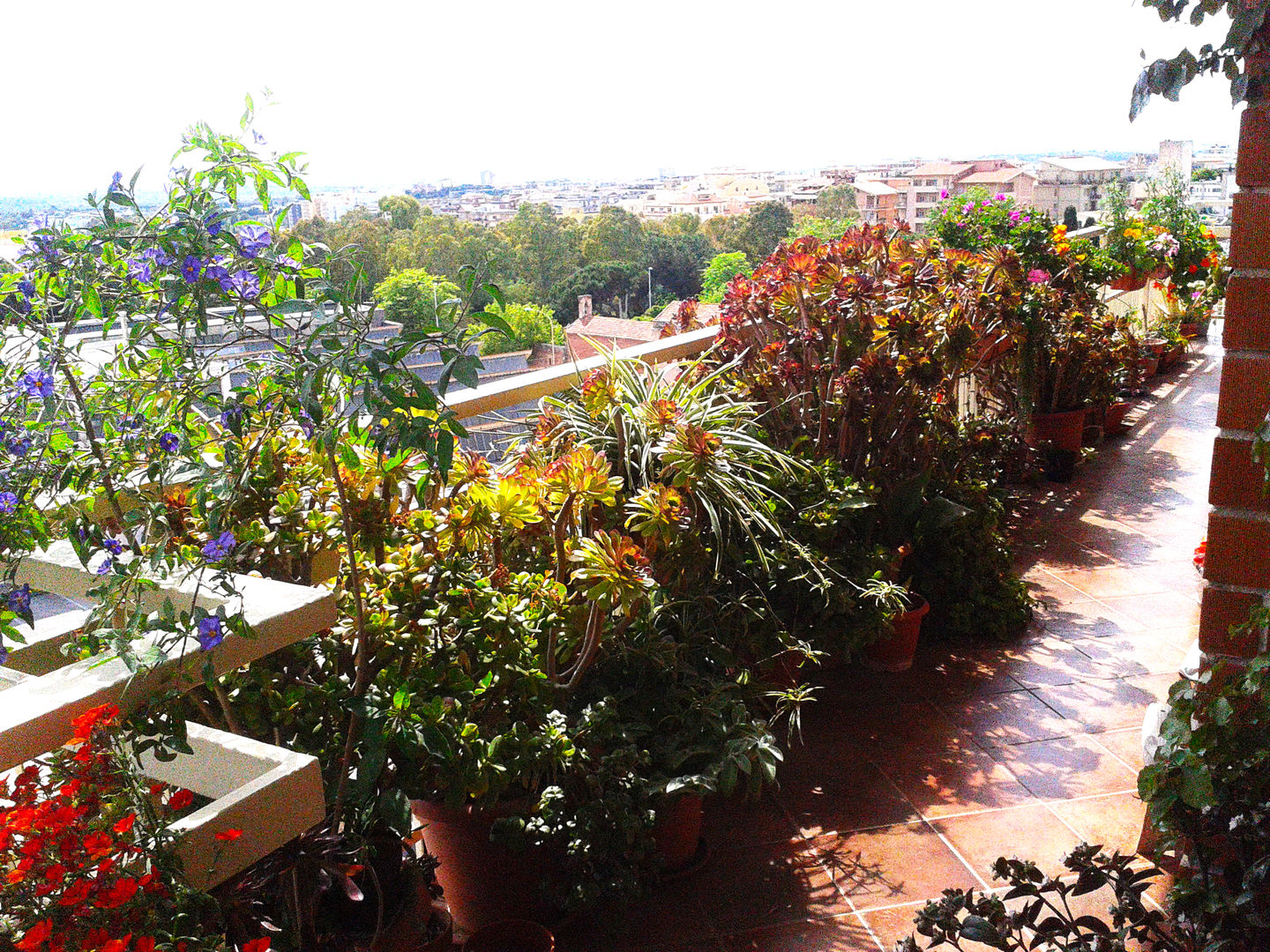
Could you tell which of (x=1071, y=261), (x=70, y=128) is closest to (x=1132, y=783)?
(x=70, y=128)

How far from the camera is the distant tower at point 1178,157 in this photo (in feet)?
25.3

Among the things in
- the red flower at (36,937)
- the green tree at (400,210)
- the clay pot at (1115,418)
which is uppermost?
the green tree at (400,210)

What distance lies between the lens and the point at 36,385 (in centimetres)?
139

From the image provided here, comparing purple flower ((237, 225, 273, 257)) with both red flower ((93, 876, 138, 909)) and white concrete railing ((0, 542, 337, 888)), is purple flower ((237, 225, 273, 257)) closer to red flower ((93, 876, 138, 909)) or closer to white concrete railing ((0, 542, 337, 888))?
white concrete railing ((0, 542, 337, 888))

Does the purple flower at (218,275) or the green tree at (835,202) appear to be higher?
the green tree at (835,202)

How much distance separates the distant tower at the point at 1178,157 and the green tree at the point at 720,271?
4.53m

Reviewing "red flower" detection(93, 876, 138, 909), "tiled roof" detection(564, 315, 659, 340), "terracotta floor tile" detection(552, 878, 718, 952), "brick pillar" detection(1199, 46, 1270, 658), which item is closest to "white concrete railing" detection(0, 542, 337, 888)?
"red flower" detection(93, 876, 138, 909)

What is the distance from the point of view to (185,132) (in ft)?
4.82

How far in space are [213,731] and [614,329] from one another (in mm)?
2192

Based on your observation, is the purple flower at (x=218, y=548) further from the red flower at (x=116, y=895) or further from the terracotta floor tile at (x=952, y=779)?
the terracotta floor tile at (x=952, y=779)

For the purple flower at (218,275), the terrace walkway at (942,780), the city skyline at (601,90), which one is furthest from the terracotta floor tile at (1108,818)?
the purple flower at (218,275)

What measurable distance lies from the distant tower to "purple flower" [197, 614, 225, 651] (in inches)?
316

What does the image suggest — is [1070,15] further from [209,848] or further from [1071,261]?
[209,848]

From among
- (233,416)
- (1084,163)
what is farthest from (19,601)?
(1084,163)
